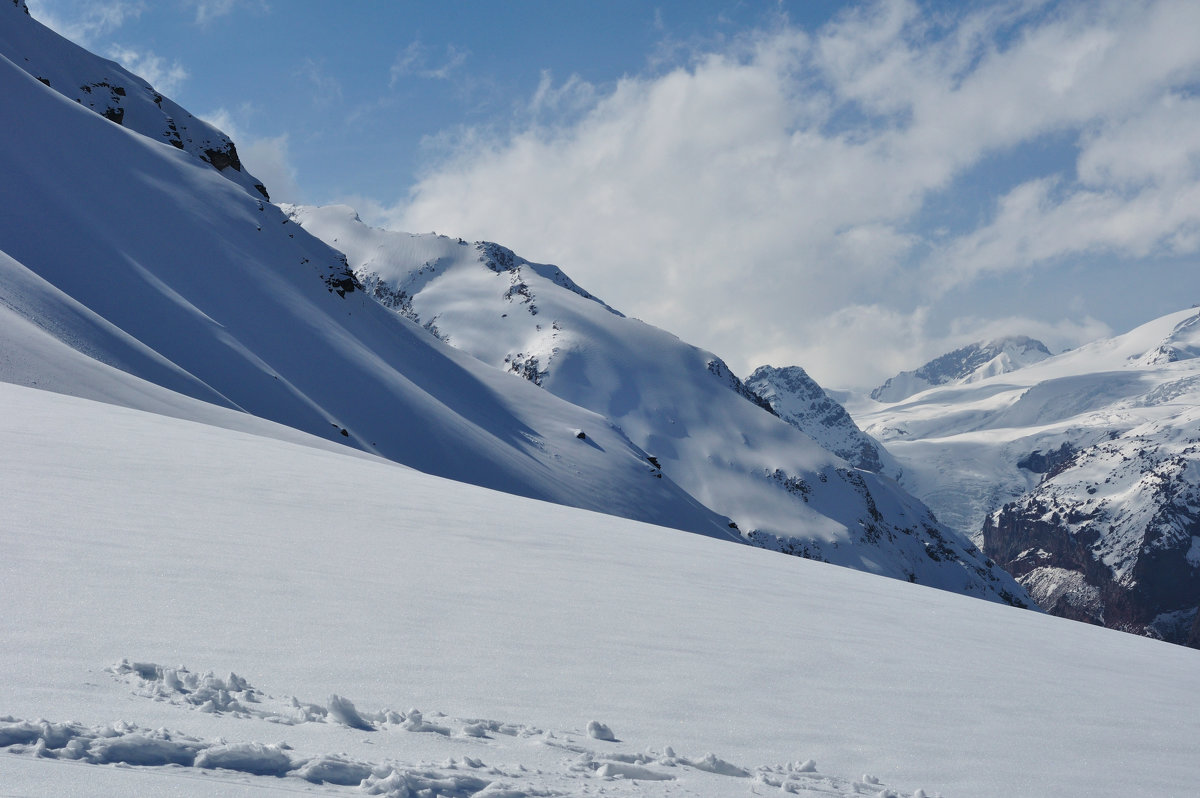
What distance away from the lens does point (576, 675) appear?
19.1 feet

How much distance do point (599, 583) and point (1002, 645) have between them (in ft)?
16.6

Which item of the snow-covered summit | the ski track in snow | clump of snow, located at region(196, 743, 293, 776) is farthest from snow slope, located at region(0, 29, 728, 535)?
clump of snow, located at region(196, 743, 293, 776)

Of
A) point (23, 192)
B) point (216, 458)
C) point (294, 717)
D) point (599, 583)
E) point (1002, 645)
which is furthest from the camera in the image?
point (23, 192)

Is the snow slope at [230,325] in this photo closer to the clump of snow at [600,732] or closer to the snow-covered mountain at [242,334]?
the snow-covered mountain at [242,334]

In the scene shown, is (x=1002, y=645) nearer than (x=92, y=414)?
Yes

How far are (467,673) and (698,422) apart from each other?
152595mm

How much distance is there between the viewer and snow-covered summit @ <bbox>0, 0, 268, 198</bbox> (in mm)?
82375

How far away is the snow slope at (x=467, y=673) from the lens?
404 cm

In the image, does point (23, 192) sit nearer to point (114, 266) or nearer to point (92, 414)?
point (114, 266)

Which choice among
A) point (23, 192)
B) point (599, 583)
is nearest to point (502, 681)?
point (599, 583)

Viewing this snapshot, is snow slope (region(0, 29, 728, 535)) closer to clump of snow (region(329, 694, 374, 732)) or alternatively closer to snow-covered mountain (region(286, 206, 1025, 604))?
clump of snow (region(329, 694, 374, 732))

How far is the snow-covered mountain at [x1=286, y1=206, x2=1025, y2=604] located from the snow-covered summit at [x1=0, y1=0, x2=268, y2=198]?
61.0 meters

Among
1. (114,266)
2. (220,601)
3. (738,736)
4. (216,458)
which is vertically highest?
(114,266)

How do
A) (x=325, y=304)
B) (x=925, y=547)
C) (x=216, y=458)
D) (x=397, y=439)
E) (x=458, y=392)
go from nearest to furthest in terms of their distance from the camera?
(x=216, y=458) → (x=397, y=439) → (x=325, y=304) → (x=458, y=392) → (x=925, y=547)
